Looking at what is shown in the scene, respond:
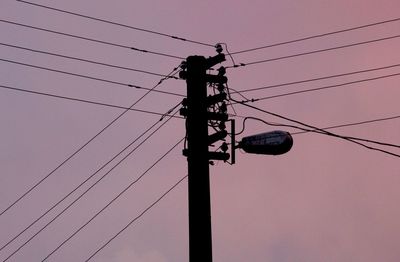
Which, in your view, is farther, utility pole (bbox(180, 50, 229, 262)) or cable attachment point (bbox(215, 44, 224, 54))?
cable attachment point (bbox(215, 44, 224, 54))

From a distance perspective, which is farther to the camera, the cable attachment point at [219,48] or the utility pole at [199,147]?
the cable attachment point at [219,48]

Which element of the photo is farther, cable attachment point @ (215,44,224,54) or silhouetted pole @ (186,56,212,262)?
cable attachment point @ (215,44,224,54)

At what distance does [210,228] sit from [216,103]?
3.06 metres

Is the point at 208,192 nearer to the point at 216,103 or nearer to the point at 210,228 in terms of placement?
the point at 210,228

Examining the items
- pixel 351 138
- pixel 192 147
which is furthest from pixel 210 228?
pixel 351 138

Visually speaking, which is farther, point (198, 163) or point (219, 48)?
point (219, 48)

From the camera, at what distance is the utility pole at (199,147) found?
1753 centimetres

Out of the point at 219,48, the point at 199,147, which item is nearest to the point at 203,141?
the point at 199,147

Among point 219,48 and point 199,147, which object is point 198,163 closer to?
point 199,147

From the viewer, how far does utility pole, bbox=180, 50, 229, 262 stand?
690 inches

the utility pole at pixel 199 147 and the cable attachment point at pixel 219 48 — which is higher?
the cable attachment point at pixel 219 48

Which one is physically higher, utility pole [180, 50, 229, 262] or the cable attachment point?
the cable attachment point

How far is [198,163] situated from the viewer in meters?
18.0

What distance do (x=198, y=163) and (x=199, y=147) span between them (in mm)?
400
